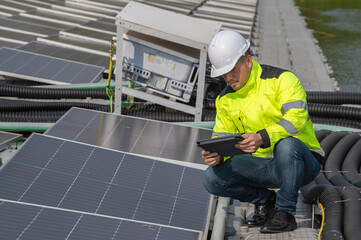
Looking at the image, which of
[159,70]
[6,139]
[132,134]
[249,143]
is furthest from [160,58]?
[249,143]

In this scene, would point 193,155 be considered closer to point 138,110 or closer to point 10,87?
point 138,110

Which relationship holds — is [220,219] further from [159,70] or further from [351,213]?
[159,70]

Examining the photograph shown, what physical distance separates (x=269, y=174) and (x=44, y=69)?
27.0ft

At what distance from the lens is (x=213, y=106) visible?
9.62m

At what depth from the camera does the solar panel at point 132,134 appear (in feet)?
23.1

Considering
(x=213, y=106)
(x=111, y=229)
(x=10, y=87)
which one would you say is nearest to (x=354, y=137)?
(x=213, y=106)

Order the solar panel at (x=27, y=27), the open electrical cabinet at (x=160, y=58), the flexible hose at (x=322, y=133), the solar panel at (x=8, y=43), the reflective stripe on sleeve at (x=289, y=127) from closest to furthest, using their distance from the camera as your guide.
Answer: the reflective stripe on sleeve at (x=289, y=127)
the flexible hose at (x=322, y=133)
the open electrical cabinet at (x=160, y=58)
the solar panel at (x=8, y=43)
the solar panel at (x=27, y=27)

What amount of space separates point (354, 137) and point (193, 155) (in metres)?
2.66

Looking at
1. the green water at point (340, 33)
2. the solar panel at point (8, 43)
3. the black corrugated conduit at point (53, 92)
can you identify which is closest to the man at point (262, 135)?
the black corrugated conduit at point (53, 92)

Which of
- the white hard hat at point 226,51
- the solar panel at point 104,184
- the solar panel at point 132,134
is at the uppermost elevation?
the white hard hat at point 226,51

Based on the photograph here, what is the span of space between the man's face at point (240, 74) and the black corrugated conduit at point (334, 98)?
19.1ft

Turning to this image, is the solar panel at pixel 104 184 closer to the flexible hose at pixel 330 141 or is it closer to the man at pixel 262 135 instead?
the man at pixel 262 135

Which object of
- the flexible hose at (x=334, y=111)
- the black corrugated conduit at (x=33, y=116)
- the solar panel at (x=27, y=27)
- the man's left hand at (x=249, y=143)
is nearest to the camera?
the man's left hand at (x=249, y=143)

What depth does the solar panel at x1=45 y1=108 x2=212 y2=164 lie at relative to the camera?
705cm
